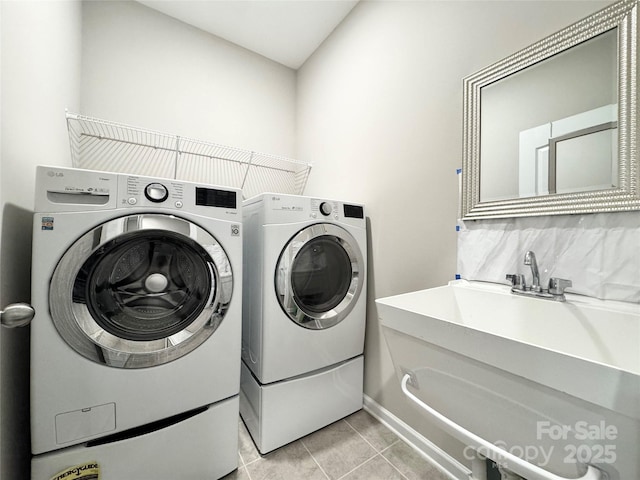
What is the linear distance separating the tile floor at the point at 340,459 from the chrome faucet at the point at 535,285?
2.99 ft

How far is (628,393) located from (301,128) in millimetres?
2369

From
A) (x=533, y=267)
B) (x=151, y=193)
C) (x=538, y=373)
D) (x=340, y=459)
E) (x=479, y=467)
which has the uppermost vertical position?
(x=151, y=193)

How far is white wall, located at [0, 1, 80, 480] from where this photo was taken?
2.38 ft

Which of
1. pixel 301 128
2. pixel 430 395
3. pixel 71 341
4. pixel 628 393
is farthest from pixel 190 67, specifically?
pixel 628 393

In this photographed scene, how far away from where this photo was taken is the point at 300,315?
3.93 feet

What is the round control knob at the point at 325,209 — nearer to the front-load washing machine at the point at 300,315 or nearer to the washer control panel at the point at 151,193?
the front-load washing machine at the point at 300,315

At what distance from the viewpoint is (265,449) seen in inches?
45.8

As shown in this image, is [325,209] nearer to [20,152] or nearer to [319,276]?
[319,276]

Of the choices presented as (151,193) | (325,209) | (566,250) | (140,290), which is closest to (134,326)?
(140,290)

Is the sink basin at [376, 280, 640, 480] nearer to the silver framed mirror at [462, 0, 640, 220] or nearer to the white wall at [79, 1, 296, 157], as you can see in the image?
the silver framed mirror at [462, 0, 640, 220]

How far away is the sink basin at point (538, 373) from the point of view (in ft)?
1.20

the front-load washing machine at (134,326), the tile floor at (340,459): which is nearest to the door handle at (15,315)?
the front-load washing machine at (134,326)

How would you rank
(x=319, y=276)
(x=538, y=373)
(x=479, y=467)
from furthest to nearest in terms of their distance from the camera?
(x=319, y=276)
(x=479, y=467)
(x=538, y=373)

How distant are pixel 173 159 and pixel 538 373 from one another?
216cm
